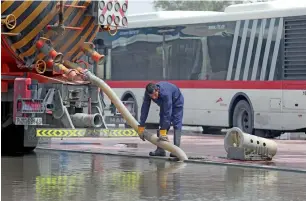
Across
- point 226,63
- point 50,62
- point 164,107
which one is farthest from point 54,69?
point 226,63

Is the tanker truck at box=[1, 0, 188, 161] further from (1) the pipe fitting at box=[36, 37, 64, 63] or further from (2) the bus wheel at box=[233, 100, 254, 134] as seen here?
(2) the bus wheel at box=[233, 100, 254, 134]

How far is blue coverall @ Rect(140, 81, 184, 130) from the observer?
1608cm

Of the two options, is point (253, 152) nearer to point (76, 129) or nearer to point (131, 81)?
point (76, 129)

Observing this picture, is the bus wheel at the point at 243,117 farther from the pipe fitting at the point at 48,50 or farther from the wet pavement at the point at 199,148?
the pipe fitting at the point at 48,50

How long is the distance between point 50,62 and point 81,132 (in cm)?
136

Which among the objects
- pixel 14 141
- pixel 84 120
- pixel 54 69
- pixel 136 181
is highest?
pixel 54 69

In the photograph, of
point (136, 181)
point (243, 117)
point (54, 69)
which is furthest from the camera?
point (243, 117)

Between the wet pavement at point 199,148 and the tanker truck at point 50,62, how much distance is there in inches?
55.7

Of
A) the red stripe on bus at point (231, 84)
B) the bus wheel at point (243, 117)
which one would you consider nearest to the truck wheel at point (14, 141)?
the red stripe on bus at point (231, 84)

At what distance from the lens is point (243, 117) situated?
78.9ft

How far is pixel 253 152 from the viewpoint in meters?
16.1

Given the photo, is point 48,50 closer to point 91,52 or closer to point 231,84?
point 91,52

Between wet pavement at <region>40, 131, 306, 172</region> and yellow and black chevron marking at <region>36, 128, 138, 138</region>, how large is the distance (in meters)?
0.60

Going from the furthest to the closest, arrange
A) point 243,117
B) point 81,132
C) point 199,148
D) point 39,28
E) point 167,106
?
1. point 243,117
2. point 199,148
3. point 39,28
4. point 81,132
5. point 167,106
